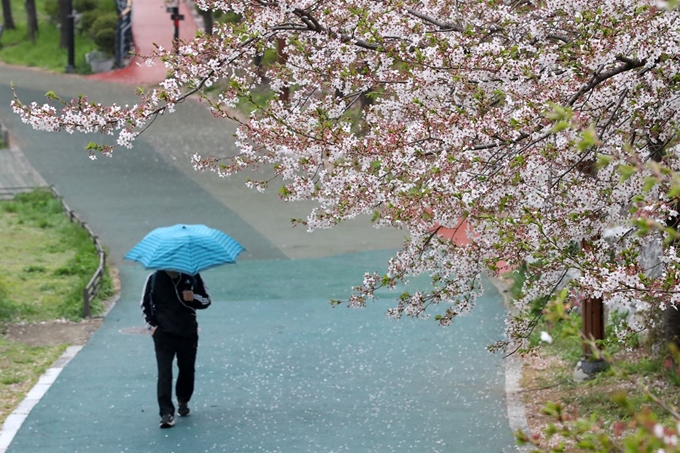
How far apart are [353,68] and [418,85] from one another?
Result: 28.7 inches

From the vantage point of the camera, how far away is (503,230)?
624 cm

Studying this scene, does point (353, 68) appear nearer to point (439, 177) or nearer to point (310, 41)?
point (310, 41)

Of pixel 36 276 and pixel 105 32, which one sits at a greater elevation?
pixel 105 32

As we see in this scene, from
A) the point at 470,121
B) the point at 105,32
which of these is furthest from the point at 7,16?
the point at 470,121

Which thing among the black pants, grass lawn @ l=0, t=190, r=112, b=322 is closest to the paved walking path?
the black pants

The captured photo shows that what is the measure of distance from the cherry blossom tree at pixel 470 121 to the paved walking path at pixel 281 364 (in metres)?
1.99

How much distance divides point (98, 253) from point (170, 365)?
311 inches

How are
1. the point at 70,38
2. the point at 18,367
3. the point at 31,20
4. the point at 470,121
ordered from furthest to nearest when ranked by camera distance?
the point at 31,20, the point at 70,38, the point at 18,367, the point at 470,121

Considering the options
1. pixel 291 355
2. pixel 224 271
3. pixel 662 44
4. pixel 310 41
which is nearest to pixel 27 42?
pixel 224 271

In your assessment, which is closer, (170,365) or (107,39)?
(170,365)

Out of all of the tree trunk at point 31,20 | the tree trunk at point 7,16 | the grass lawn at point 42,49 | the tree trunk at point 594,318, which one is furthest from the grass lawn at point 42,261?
the tree trunk at point 7,16

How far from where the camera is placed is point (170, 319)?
9.16 meters

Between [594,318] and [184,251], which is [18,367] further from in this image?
[594,318]

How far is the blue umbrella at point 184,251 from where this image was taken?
8.94 m
